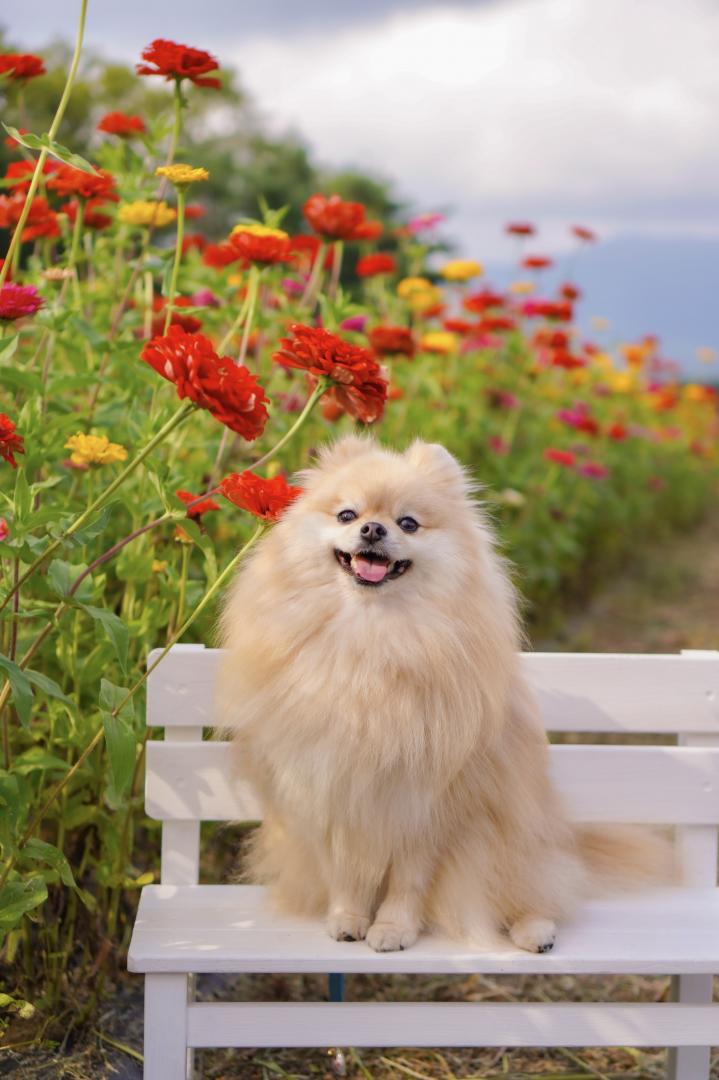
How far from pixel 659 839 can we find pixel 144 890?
4.24 ft

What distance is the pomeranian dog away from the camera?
236 centimetres

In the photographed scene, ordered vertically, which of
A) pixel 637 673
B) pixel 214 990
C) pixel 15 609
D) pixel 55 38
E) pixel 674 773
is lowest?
pixel 214 990

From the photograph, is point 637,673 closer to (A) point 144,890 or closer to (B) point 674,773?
(B) point 674,773

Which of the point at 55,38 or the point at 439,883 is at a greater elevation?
the point at 55,38

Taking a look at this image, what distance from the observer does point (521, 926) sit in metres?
2.51

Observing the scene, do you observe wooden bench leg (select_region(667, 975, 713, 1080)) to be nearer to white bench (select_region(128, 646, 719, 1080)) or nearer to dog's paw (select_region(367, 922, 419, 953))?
white bench (select_region(128, 646, 719, 1080))

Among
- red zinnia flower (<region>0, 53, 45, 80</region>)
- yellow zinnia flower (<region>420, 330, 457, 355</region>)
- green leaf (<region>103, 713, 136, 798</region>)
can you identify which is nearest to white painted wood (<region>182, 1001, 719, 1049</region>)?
green leaf (<region>103, 713, 136, 798</region>)

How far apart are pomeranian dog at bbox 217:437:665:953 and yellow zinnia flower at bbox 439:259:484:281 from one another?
2972 mm

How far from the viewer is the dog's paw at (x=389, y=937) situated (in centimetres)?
241

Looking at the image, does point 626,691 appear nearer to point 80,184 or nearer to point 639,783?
point 639,783

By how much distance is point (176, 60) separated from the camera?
2539mm

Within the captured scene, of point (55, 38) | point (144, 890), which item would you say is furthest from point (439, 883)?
point (55, 38)

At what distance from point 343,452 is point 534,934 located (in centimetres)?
107

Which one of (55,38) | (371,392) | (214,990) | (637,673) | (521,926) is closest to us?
(371,392)
